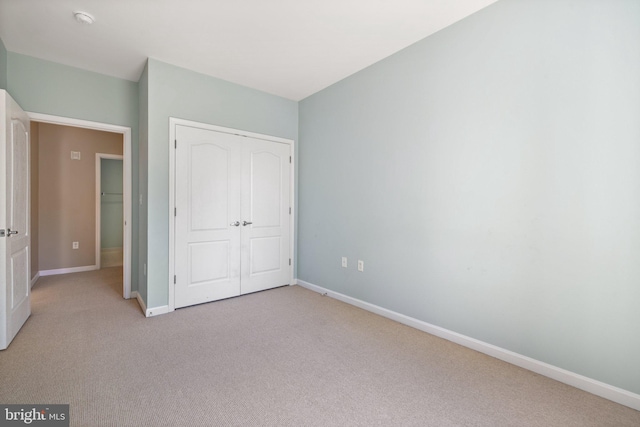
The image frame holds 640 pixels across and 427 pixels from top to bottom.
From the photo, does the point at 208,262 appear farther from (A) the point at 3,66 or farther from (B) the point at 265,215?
(A) the point at 3,66

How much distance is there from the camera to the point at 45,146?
14.4ft

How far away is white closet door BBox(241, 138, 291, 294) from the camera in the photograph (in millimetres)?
3637

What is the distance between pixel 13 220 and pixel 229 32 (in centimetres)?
245

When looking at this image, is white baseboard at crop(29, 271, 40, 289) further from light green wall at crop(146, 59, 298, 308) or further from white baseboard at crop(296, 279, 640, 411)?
white baseboard at crop(296, 279, 640, 411)

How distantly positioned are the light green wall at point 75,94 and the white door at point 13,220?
1.03 ft

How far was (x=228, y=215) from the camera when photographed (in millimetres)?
3473

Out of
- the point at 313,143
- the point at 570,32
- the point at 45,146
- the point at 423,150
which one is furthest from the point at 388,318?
the point at 45,146

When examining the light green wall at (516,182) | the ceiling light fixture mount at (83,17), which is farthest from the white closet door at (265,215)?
the ceiling light fixture mount at (83,17)

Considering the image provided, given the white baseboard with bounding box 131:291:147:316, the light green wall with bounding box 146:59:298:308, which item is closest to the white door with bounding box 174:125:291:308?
the light green wall with bounding box 146:59:298:308

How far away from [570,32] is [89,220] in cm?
646

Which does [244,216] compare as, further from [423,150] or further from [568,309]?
[568,309]

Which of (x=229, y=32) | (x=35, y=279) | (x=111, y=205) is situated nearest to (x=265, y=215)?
(x=229, y=32)

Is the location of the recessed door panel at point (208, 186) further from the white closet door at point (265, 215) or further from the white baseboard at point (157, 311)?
the white baseboard at point (157, 311)

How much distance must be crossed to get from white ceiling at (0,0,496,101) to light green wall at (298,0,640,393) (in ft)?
1.02
